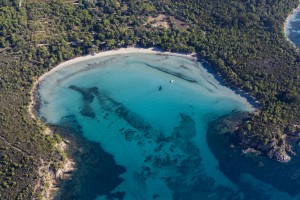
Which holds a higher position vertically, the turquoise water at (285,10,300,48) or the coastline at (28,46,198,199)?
the turquoise water at (285,10,300,48)

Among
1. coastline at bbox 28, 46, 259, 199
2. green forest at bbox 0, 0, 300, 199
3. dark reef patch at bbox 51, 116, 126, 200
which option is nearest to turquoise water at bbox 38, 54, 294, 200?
dark reef patch at bbox 51, 116, 126, 200

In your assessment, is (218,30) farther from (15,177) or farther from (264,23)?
(15,177)

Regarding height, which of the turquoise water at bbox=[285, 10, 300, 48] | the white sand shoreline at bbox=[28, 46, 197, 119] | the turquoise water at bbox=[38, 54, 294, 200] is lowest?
the turquoise water at bbox=[38, 54, 294, 200]

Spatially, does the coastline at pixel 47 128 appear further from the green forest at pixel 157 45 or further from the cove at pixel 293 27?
the cove at pixel 293 27

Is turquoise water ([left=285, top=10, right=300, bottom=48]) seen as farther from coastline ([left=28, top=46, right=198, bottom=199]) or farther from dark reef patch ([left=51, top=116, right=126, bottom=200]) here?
dark reef patch ([left=51, top=116, right=126, bottom=200])

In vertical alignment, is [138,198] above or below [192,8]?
below

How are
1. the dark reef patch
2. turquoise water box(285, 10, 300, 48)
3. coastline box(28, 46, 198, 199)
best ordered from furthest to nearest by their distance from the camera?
turquoise water box(285, 10, 300, 48)
the dark reef patch
coastline box(28, 46, 198, 199)

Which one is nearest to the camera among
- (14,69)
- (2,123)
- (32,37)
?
(2,123)

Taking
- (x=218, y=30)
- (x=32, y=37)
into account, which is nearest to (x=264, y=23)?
(x=218, y=30)
